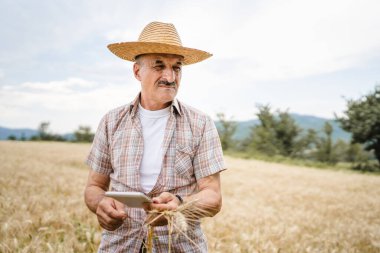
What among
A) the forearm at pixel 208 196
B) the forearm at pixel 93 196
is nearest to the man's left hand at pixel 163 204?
the forearm at pixel 208 196

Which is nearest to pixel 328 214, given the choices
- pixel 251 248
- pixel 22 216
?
pixel 251 248

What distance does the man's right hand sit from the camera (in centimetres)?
207

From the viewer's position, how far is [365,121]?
3794 centimetres

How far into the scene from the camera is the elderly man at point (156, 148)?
7.74ft

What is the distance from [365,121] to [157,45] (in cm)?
4093

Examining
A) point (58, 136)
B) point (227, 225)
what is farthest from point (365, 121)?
point (58, 136)

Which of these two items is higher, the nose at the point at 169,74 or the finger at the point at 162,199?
the nose at the point at 169,74

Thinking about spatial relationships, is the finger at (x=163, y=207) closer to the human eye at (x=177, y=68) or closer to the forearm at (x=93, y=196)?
the forearm at (x=93, y=196)

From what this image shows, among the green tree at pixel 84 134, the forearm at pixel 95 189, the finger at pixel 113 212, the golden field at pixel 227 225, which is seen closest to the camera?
the finger at pixel 113 212

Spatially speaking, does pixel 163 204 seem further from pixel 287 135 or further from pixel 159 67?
pixel 287 135

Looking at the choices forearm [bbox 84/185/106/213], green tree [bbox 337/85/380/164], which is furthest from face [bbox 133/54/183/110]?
green tree [bbox 337/85/380/164]

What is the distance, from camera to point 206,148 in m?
2.40

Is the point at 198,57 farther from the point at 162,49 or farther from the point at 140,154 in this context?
the point at 140,154

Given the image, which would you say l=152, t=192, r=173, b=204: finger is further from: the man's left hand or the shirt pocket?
the shirt pocket
